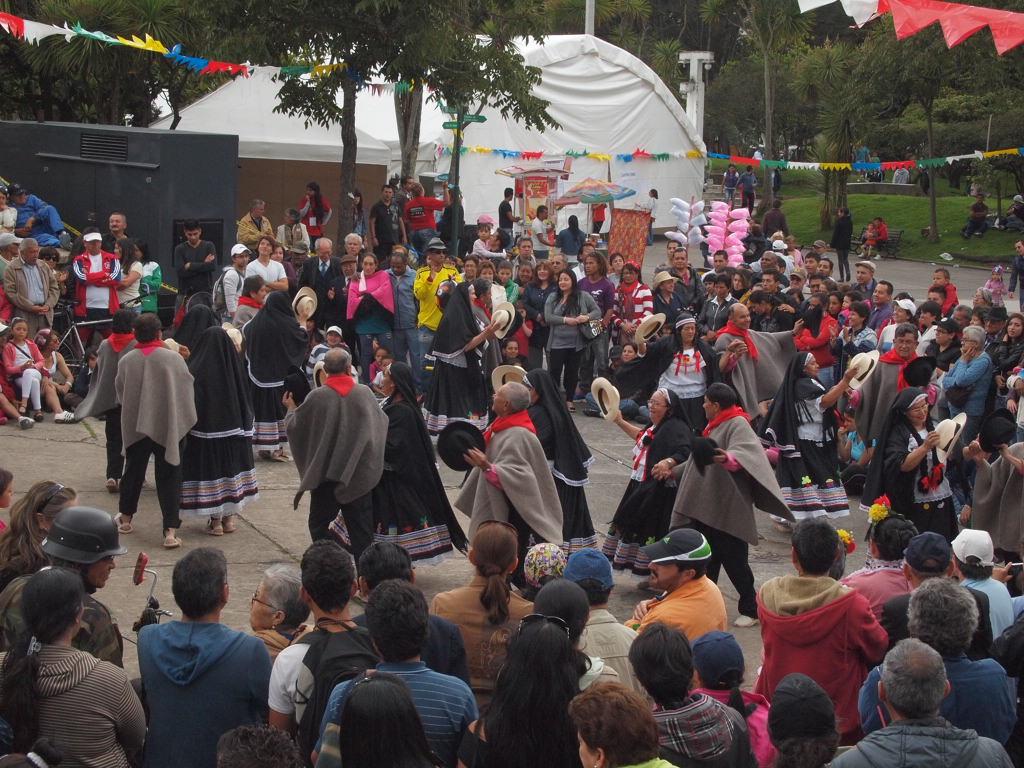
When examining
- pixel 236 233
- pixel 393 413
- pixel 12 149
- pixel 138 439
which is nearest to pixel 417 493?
pixel 393 413

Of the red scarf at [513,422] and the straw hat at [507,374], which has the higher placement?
the straw hat at [507,374]

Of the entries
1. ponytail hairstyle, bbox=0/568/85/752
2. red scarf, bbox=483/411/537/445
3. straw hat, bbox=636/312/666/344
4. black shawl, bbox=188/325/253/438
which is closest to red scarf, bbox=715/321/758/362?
straw hat, bbox=636/312/666/344

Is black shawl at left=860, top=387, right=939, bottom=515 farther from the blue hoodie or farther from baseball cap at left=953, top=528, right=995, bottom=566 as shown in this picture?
the blue hoodie

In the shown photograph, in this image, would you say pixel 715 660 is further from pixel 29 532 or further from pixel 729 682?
pixel 29 532

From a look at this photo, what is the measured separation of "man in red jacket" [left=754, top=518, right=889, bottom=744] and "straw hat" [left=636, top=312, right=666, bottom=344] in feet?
19.0

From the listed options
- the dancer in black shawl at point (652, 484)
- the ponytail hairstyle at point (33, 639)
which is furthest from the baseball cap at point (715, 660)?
the dancer in black shawl at point (652, 484)

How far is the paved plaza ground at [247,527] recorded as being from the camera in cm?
816

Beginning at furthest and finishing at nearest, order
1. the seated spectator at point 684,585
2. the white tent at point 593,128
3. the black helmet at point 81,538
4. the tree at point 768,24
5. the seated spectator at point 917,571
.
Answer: the tree at point 768,24 → the white tent at point 593,128 → the seated spectator at point 684,585 → the seated spectator at point 917,571 → the black helmet at point 81,538

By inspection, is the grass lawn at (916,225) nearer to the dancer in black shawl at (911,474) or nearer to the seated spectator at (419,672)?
the dancer in black shawl at (911,474)

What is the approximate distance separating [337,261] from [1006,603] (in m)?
9.45

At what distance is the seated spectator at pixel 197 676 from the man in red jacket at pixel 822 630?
7.20 ft

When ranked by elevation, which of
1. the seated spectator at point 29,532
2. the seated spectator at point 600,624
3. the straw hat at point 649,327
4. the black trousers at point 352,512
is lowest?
the black trousers at point 352,512

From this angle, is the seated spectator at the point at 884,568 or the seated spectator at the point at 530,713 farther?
the seated spectator at the point at 884,568

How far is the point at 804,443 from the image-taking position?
9906mm
